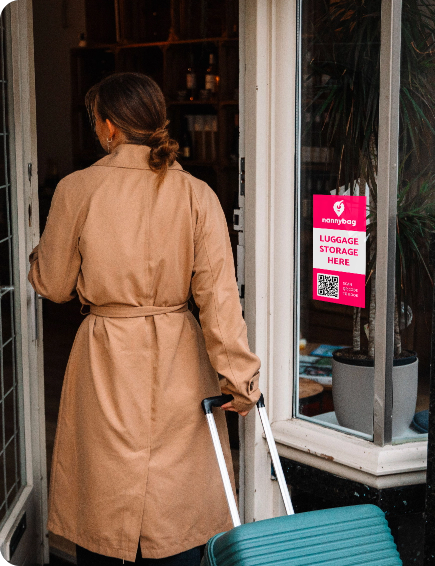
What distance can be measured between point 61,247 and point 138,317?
30 cm

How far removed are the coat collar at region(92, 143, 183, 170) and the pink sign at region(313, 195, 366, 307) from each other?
0.67m

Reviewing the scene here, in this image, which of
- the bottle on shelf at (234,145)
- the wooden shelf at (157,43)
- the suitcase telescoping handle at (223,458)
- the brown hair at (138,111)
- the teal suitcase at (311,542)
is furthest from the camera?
the bottle on shelf at (234,145)

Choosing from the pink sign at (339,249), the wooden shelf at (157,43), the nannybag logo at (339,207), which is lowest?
the pink sign at (339,249)

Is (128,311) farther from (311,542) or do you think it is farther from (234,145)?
(234,145)

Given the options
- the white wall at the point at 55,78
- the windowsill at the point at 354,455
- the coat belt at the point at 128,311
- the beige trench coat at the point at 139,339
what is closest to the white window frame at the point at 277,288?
the windowsill at the point at 354,455

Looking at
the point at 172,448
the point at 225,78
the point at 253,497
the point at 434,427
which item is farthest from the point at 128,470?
the point at 225,78

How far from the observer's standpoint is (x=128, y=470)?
209 centimetres

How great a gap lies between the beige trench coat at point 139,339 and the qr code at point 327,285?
Answer: 47cm

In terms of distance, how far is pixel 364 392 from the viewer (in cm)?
241

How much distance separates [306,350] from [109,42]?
15.5ft

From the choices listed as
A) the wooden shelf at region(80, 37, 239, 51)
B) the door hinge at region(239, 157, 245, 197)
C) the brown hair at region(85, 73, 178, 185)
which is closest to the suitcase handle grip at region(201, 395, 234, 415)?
the brown hair at region(85, 73, 178, 185)

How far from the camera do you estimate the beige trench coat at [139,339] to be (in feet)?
6.73

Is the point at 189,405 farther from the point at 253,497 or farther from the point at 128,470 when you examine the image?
the point at 253,497

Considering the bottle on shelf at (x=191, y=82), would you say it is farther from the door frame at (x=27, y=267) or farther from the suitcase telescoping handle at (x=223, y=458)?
the suitcase telescoping handle at (x=223, y=458)
